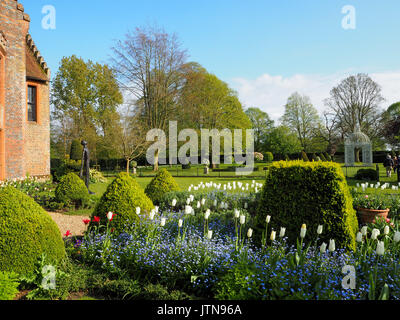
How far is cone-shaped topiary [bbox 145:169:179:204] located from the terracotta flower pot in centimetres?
552

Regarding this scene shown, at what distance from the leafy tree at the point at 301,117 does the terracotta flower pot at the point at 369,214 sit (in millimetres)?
38265

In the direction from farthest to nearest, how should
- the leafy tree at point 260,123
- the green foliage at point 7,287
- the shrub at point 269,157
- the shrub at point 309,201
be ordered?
the leafy tree at point 260,123 → the shrub at point 269,157 → the shrub at point 309,201 → the green foliage at point 7,287

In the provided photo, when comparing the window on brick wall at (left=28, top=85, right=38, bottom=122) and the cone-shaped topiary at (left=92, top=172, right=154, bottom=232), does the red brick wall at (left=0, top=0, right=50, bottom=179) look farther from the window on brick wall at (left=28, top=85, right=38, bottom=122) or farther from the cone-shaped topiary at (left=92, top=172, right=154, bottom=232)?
the cone-shaped topiary at (left=92, top=172, right=154, bottom=232)

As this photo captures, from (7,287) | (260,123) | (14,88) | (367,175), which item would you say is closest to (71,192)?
(7,287)

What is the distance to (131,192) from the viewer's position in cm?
568

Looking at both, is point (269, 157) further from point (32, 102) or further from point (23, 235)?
point (23, 235)

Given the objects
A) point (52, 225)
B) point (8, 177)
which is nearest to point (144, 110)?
point (8, 177)

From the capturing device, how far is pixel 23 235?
4.00 metres

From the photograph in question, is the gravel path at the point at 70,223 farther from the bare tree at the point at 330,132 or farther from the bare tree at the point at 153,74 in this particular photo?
the bare tree at the point at 330,132

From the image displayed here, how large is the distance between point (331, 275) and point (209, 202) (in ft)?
15.0

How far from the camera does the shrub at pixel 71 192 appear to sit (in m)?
10.5

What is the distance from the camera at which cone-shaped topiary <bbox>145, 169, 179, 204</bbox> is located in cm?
936

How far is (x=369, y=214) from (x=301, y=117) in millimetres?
→ 40143

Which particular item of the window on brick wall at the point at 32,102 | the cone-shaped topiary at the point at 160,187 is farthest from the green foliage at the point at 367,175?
the window on brick wall at the point at 32,102
